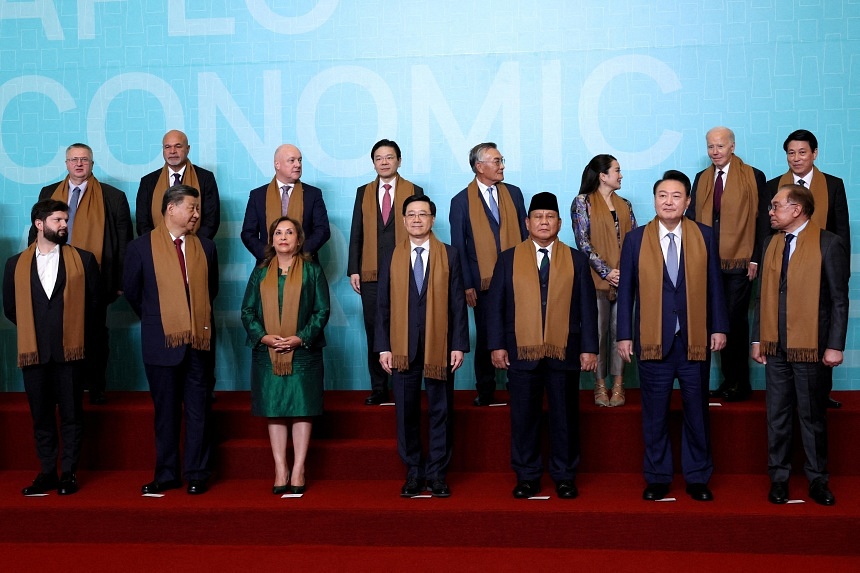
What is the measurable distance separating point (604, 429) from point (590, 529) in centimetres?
77

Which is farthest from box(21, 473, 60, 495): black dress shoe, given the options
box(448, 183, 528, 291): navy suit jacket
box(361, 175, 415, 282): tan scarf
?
box(448, 183, 528, 291): navy suit jacket

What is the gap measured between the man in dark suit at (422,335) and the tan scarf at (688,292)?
848 mm

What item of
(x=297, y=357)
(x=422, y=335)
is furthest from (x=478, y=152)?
(x=297, y=357)

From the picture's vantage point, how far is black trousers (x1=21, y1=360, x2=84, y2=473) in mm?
4438

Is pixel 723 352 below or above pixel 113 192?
below

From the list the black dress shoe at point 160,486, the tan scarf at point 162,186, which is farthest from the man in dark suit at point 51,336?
the tan scarf at point 162,186

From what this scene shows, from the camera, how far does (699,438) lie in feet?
13.4

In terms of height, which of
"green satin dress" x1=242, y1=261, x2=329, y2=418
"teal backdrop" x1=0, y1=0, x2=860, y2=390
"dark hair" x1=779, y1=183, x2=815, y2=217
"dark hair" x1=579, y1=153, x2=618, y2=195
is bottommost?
"green satin dress" x1=242, y1=261, x2=329, y2=418

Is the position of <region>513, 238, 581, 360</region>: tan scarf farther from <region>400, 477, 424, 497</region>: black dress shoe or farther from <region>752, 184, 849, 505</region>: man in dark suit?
<region>752, 184, 849, 505</region>: man in dark suit

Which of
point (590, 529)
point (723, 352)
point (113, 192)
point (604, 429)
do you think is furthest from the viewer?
point (113, 192)

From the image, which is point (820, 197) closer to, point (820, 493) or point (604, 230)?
point (604, 230)

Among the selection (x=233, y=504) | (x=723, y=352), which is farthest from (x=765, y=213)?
(x=233, y=504)

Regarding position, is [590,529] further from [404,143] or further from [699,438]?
[404,143]

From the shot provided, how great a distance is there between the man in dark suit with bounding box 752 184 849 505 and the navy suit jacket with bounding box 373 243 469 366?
1.37m
